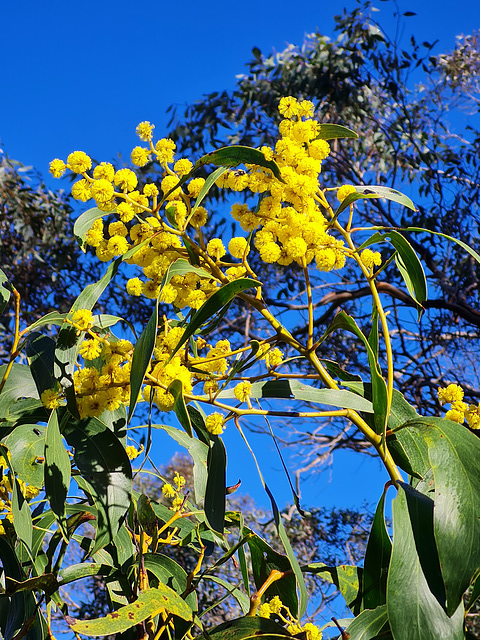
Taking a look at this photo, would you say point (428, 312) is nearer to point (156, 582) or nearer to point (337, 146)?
point (337, 146)

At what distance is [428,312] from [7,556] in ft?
11.9

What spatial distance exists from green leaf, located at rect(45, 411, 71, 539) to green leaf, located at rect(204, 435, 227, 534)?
0.16 meters

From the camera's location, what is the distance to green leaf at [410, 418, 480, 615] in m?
0.57

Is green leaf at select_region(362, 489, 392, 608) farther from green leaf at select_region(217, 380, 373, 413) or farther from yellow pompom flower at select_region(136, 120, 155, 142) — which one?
yellow pompom flower at select_region(136, 120, 155, 142)

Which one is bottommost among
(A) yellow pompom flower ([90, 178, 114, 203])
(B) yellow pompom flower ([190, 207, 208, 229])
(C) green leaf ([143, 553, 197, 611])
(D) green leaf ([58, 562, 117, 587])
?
(C) green leaf ([143, 553, 197, 611])

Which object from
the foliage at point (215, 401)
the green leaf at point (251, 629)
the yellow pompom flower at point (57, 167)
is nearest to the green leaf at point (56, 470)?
the foliage at point (215, 401)

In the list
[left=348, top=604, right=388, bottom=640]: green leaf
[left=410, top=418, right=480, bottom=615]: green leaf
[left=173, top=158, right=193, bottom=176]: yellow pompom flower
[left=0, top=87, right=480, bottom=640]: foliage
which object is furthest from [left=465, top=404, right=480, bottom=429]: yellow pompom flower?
A: [left=173, top=158, right=193, bottom=176]: yellow pompom flower

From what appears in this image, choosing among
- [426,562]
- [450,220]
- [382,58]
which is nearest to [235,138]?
[382,58]

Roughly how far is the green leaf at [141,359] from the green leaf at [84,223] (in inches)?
8.6

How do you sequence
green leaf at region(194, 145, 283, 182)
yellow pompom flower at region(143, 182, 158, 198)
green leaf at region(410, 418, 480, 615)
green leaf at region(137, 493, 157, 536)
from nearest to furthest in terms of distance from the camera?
green leaf at region(410, 418, 480, 615), green leaf at region(194, 145, 283, 182), yellow pompom flower at region(143, 182, 158, 198), green leaf at region(137, 493, 157, 536)

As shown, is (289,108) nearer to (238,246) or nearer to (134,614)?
(238,246)

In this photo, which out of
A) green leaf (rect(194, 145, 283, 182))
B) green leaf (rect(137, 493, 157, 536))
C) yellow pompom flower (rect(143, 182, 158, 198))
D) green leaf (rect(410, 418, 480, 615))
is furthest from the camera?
green leaf (rect(137, 493, 157, 536))

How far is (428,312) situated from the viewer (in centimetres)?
411

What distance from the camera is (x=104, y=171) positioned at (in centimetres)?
76
